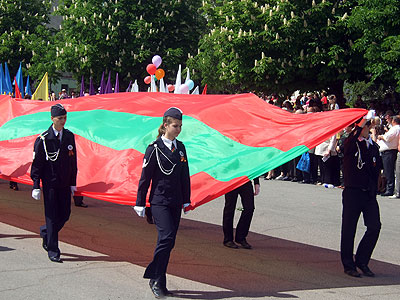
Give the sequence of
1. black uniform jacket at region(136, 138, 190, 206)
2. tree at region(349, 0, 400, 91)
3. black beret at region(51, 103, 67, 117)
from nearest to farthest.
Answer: black uniform jacket at region(136, 138, 190, 206) < black beret at region(51, 103, 67, 117) < tree at region(349, 0, 400, 91)

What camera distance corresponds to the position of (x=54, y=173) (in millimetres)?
7336

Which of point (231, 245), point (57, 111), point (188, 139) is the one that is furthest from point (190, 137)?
point (57, 111)

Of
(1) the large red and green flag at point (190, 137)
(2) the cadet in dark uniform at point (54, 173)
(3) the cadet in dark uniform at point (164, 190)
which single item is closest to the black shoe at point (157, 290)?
(3) the cadet in dark uniform at point (164, 190)

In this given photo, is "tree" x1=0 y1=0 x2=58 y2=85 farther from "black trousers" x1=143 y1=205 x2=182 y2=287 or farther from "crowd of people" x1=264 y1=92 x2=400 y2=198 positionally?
"black trousers" x1=143 y1=205 x2=182 y2=287

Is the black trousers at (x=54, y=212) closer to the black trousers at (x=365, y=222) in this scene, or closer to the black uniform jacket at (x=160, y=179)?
the black uniform jacket at (x=160, y=179)

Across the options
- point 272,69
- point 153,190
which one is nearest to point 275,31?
point 272,69

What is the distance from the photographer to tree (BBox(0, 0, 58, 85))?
35344mm

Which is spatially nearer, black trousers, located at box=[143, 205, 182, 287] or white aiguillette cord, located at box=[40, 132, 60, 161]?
black trousers, located at box=[143, 205, 182, 287]

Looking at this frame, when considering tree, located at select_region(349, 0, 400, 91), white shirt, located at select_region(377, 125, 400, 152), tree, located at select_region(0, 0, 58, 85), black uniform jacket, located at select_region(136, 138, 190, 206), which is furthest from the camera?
tree, located at select_region(0, 0, 58, 85)

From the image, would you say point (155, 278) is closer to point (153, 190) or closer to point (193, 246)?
point (153, 190)

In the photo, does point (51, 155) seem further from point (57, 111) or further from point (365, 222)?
point (365, 222)

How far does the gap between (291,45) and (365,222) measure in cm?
1340

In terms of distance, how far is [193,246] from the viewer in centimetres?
832

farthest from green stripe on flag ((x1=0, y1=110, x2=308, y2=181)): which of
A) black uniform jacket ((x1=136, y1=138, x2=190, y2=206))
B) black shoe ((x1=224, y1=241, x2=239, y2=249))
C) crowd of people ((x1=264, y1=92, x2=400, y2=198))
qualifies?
crowd of people ((x1=264, y1=92, x2=400, y2=198))
